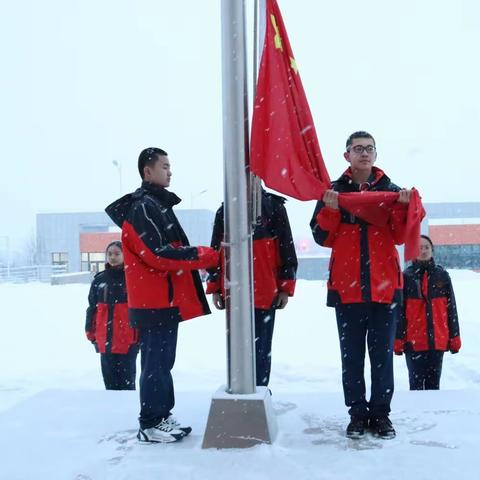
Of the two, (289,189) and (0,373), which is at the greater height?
(289,189)

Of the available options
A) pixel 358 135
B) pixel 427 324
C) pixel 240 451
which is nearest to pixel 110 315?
pixel 240 451

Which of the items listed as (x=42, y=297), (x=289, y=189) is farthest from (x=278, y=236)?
(x=42, y=297)

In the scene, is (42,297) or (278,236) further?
(42,297)

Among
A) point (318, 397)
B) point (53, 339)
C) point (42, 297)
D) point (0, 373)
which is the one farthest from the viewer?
point (42, 297)

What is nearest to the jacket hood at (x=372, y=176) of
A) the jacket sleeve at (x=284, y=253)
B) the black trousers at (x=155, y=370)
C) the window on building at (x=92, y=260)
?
the jacket sleeve at (x=284, y=253)

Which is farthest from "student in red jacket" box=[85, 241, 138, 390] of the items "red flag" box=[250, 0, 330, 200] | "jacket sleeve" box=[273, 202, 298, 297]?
"red flag" box=[250, 0, 330, 200]

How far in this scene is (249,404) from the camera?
2904mm

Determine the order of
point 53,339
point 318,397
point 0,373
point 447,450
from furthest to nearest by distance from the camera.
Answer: point 53,339 < point 0,373 < point 318,397 < point 447,450

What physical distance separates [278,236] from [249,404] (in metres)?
1.24

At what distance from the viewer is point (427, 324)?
14.9ft

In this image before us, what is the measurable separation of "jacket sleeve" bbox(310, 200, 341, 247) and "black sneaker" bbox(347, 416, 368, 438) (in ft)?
3.24

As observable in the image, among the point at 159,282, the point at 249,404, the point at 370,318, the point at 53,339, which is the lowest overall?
the point at 53,339

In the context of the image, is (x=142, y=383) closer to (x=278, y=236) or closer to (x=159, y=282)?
(x=159, y=282)

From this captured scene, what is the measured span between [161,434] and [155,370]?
13.6 inches
